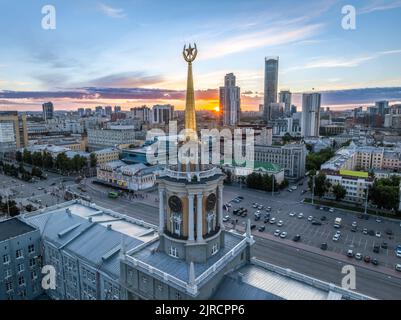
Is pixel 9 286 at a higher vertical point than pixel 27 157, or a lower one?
lower

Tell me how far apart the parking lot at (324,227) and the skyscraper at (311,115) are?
126 metres

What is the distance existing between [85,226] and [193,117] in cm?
2088

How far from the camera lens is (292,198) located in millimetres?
72312

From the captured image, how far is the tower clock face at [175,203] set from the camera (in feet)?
63.6

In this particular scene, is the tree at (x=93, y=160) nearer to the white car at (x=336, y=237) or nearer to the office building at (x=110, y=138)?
the office building at (x=110, y=138)

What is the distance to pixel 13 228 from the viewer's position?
107 feet

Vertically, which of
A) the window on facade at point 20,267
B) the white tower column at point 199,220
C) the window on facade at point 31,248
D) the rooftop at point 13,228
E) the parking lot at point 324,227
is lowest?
the parking lot at point 324,227

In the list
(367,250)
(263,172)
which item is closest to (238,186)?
(263,172)

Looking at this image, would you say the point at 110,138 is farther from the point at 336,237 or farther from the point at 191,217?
the point at 191,217

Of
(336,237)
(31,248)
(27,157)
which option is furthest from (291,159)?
(27,157)

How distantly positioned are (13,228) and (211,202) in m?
25.9

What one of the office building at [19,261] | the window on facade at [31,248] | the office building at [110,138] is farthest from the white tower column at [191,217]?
the office building at [110,138]

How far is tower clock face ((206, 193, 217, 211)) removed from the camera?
19.7 meters
